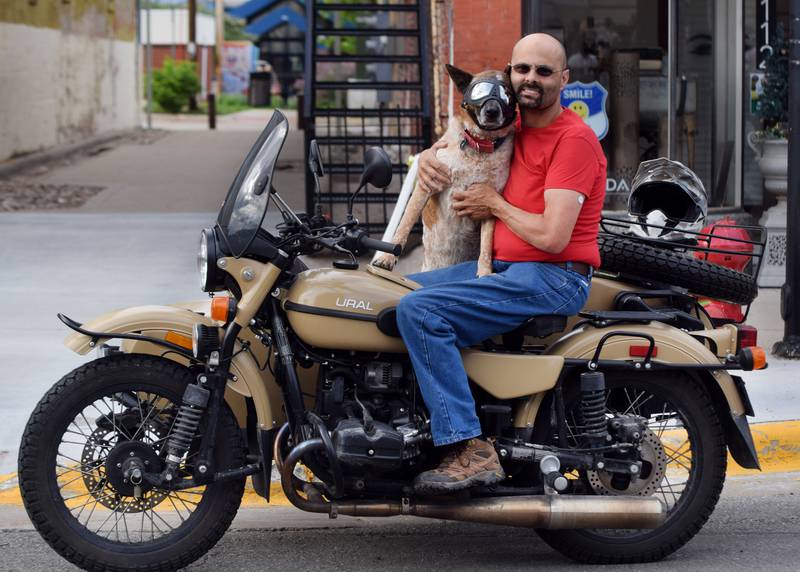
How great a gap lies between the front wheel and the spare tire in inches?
15.0

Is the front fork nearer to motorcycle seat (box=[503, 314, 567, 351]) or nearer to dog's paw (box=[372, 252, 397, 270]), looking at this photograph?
dog's paw (box=[372, 252, 397, 270])

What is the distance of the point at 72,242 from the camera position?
11.7 metres

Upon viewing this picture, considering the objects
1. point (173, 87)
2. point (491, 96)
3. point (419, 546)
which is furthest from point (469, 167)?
point (173, 87)

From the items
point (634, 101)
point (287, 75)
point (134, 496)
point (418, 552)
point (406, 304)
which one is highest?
point (287, 75)

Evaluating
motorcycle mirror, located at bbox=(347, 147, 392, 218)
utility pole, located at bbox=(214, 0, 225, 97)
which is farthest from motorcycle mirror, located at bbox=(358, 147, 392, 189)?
utility pole, located at bbox=(214, 0, 225, 97)

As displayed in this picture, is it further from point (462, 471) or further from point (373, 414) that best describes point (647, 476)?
point (373, 414)

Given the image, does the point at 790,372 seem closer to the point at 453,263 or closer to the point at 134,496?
the point at 453,263

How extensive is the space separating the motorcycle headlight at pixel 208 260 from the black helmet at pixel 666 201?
1710mm

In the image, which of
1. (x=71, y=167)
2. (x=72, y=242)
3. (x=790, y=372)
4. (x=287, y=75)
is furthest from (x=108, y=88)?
(x=287, y=75)

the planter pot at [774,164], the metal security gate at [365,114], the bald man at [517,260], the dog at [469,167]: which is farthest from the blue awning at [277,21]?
the bald man at [517,260]

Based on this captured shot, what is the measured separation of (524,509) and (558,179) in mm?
1157

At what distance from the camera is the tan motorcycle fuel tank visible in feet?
15.2

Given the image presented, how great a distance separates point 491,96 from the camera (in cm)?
472

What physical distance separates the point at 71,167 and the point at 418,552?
1424 centimetres
